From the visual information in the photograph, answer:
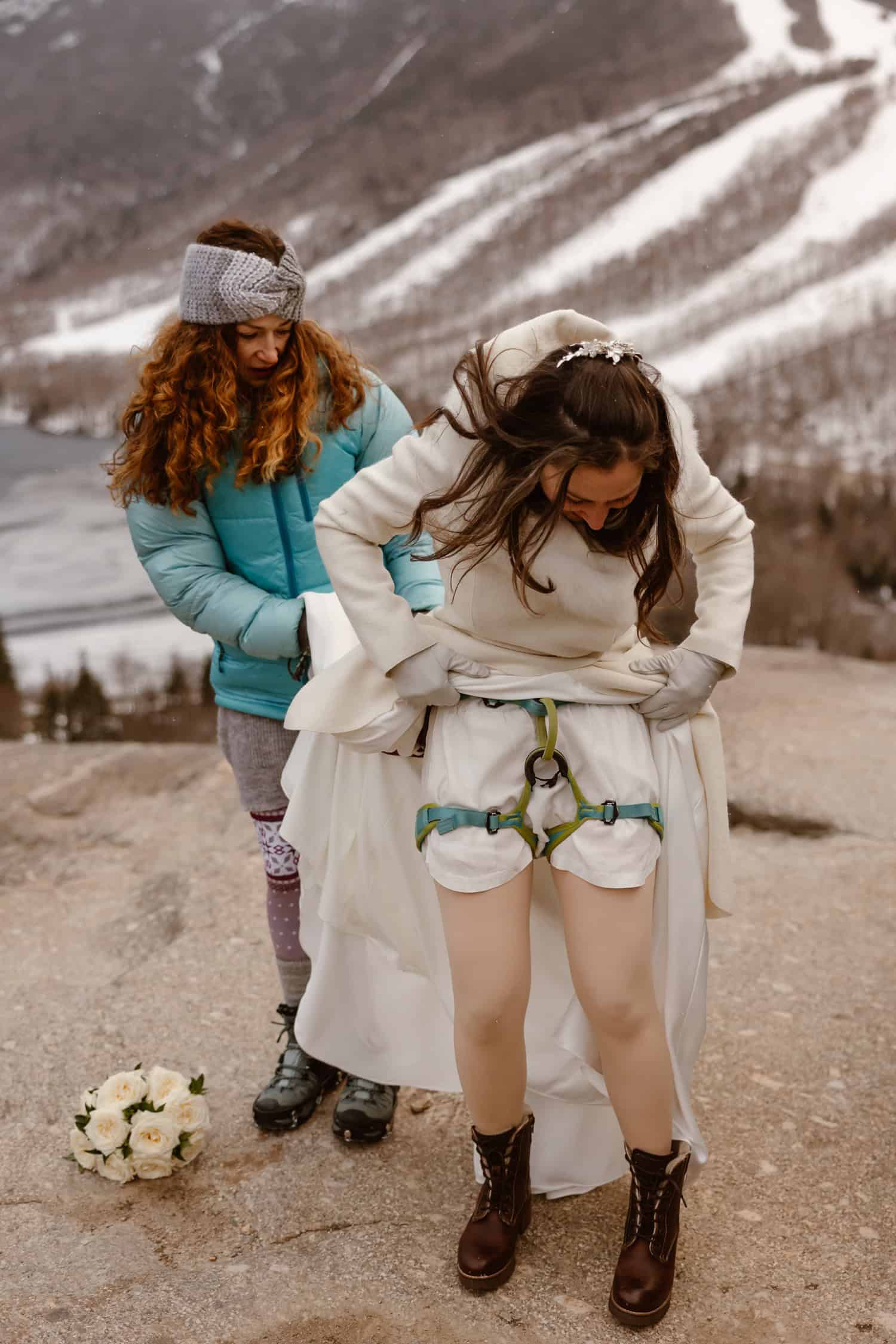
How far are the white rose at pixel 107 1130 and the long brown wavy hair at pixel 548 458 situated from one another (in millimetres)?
1265

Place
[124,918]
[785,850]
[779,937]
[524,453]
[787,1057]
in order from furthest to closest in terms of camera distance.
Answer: [785,850], [124,918], [779,937], [787,1057], [524,453]

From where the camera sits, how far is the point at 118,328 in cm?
561

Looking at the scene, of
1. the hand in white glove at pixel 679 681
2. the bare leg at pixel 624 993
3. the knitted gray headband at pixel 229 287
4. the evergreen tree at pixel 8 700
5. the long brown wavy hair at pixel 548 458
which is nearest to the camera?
the long brown wavy hair at pixel 548 458

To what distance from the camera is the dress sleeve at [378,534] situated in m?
1.85

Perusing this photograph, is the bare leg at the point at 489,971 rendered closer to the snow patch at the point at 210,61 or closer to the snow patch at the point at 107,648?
the snow patch at the point at 107,648

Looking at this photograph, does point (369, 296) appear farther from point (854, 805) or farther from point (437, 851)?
point (437, 851)

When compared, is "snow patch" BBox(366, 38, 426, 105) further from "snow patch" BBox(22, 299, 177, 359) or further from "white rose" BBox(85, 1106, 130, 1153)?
"white rose" BBox(85, 1106, 130, 1153)

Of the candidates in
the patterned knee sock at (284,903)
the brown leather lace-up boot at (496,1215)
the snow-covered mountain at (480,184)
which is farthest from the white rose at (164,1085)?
the snow-covered mountain at (480,184)

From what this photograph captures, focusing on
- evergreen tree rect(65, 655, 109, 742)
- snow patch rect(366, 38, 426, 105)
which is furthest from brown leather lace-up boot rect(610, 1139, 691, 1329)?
snow patch rect(366, 38, 426, 105)

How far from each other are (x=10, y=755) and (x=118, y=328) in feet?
6.29

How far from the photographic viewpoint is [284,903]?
255 centimetres

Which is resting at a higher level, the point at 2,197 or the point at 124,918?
the point at 2,197

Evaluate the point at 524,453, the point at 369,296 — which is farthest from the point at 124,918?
the point at 369,296

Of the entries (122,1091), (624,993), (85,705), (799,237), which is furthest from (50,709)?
(624,993)
